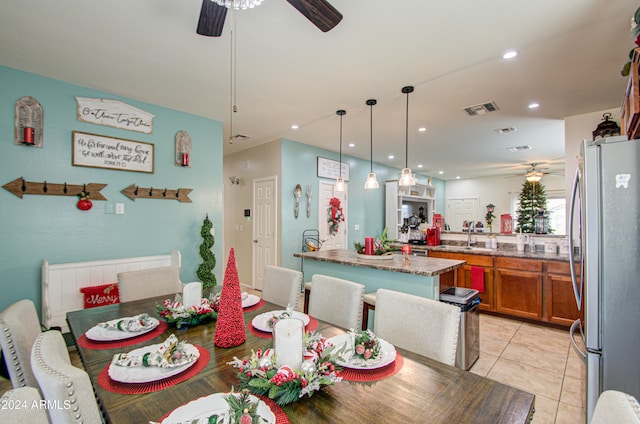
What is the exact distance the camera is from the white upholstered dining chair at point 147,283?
2.18 meters

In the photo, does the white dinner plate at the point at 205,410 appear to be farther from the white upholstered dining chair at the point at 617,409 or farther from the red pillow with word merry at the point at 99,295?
the red pillow with word merry at the point at 99,295

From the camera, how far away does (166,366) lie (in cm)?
111

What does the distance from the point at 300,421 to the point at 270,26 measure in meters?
2.30

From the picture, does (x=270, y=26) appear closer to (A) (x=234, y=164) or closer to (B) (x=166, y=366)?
(B) (x=166, y=366)

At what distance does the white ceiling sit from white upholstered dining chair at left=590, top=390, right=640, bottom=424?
208cm

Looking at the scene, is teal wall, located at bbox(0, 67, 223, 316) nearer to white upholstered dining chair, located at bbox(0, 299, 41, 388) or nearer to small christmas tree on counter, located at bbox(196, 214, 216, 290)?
small christmas tree on counter, located at bbox(196, 214, 216, 290)

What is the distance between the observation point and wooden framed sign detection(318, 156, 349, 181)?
5.64m

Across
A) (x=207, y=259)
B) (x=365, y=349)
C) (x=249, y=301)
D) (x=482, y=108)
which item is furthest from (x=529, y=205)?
(x=365, y=349)

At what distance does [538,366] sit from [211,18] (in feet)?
12.0

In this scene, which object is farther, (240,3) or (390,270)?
(390,270)

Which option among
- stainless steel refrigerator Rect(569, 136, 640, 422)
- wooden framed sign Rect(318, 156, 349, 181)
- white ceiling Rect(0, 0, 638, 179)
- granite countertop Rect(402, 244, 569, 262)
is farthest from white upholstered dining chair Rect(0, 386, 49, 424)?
wooden framed sign Rect(318, 156, 349, 181)

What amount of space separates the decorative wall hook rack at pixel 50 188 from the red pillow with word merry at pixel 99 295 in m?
0.92

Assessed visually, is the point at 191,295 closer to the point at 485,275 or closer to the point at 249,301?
the point at 249,301

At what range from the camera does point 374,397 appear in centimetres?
97
